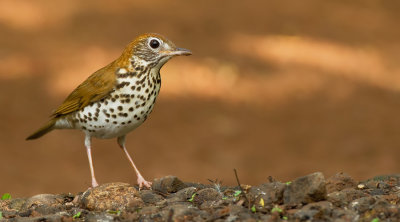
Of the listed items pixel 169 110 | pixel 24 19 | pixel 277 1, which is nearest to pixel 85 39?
pixel 24 19

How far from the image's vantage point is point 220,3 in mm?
16391

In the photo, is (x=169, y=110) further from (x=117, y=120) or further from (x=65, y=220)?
(x=65, y=220)

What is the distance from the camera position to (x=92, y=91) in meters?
6.47

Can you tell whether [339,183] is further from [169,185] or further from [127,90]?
[127,90]

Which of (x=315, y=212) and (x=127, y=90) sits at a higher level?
(x=127, y=90)

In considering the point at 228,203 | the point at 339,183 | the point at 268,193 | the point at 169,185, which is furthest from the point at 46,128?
the point at 339,183

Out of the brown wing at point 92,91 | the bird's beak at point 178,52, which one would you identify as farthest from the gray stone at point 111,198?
the bird's beak at point 178,52

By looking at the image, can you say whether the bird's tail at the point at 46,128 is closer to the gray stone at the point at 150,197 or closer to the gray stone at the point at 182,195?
the gray stone at the point at 150,197

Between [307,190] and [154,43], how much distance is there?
2308mm

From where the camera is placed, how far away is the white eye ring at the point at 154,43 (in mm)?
6340

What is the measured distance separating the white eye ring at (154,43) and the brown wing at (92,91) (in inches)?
16.0

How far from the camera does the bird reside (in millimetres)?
6207

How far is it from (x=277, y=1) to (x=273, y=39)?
2.28 metres

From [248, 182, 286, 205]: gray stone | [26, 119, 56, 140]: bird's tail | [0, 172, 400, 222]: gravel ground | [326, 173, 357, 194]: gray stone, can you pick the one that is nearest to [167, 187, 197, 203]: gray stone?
[0, 172, 400, 222]: gravel ground
